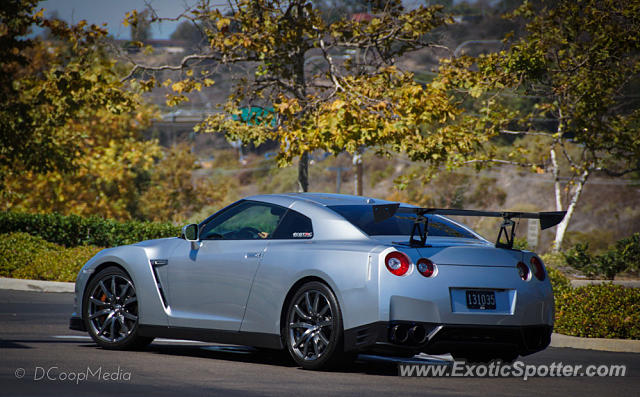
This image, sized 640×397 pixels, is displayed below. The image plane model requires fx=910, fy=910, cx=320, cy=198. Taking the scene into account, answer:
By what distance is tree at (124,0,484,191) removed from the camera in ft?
54.0

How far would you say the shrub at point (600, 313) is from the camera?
424 inches

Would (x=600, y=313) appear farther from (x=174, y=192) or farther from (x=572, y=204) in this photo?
(x=174, y=192)

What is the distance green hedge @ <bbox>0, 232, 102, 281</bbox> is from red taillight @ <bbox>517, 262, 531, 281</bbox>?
469 inches

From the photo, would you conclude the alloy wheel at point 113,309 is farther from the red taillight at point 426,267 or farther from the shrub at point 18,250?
the shrub at point 18,250

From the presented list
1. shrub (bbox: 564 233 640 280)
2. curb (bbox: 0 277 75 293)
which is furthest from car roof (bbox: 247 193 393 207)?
shrub (bbox: 564 233 640 280)

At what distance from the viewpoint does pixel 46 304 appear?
14023mm

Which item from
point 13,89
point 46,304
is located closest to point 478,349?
point 46,304

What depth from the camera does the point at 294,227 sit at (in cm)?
789

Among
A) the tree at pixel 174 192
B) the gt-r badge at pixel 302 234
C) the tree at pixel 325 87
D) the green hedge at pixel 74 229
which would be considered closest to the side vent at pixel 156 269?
the gt-r badge at pixel 302 234

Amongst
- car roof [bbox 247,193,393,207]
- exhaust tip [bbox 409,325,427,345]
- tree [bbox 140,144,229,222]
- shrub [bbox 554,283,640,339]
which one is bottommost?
tree [bbox 140,144,229,222]

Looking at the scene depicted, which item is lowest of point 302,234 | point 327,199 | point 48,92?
point 302,234

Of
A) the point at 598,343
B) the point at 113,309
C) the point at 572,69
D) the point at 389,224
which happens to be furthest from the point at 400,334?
the point at 572,69

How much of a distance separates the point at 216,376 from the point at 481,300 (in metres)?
2.13

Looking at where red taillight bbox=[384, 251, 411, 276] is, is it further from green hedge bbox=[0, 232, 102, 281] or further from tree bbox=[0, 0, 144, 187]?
tree bbox=[0, 0, 144, 187]
